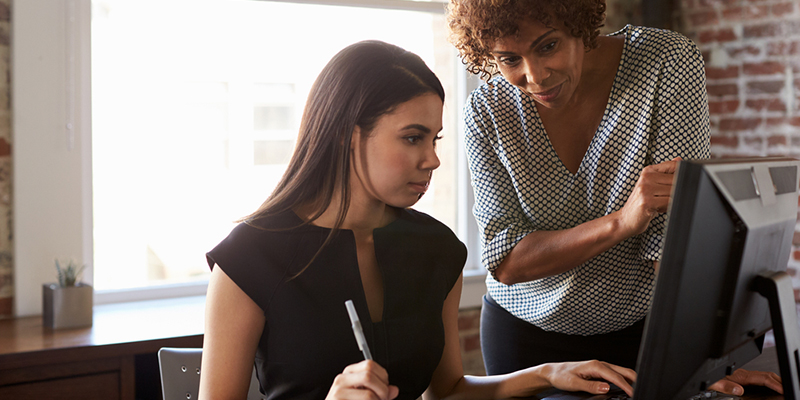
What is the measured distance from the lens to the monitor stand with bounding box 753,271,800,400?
0.87 m

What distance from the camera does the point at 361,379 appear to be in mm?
915

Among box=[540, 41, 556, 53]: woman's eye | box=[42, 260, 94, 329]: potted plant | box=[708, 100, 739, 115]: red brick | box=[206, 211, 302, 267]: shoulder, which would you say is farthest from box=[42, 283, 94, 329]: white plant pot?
box=[708, 100, 739, 115]: red brick

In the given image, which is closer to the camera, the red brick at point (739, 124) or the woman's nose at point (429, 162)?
the woman's nose at point (429, 162)

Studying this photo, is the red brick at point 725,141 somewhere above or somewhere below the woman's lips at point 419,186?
above

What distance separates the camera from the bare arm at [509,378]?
1173 mm

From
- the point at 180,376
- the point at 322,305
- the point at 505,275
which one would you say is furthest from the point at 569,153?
the point at 180,376

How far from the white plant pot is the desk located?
0.03m

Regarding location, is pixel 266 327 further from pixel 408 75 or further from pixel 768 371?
pixel 768 371

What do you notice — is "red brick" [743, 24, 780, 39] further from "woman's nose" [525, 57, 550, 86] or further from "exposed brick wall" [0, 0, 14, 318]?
"exposed brick wall" [0, 0, 14, 318]

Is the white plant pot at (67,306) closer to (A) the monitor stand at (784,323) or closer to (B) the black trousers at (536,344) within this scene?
(B) the black trousers at (536,344)

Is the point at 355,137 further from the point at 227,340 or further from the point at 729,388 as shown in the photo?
the point at 729,388

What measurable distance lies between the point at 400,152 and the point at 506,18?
1.04 ft

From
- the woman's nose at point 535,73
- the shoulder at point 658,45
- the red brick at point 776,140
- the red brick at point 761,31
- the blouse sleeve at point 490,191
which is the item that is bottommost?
the blouse sleeve at point 490,191

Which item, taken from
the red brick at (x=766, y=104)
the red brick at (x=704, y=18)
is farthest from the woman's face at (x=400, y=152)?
the red brick at (x=704, y=18)
